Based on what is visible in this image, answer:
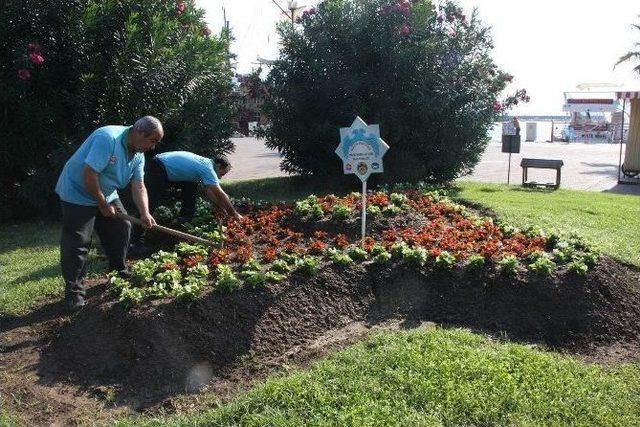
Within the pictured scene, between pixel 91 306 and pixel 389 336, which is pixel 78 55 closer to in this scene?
pixel 91 306

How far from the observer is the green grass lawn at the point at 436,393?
362 centimetres

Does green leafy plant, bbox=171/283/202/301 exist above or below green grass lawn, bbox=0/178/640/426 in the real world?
above

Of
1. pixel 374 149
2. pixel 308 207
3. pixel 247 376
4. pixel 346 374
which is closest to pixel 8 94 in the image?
pixel 308 207

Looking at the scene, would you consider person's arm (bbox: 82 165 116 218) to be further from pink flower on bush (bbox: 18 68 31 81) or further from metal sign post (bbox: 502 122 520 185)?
metal sign post (bbox: 502 122 520 185)

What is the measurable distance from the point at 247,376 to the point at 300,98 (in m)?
8.39

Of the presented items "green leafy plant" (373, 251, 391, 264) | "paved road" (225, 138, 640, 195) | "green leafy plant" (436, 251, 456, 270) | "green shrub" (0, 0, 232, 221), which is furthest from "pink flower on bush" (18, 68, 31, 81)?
"paved road" (225, 138, 640, 195)

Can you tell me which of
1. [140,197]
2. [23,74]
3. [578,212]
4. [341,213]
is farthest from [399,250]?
[23,74]

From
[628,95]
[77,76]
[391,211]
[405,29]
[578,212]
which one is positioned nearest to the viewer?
A: [391,211]

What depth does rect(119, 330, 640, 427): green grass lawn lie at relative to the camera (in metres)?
3.62

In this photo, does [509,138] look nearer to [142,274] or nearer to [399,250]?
[399,250]

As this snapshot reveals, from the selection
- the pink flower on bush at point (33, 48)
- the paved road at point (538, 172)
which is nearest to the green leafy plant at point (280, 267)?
the pink flower on bush at point (33, 48)

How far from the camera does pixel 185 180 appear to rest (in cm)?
718

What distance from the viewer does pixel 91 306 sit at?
16.3 feet

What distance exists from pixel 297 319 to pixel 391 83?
304 inches
